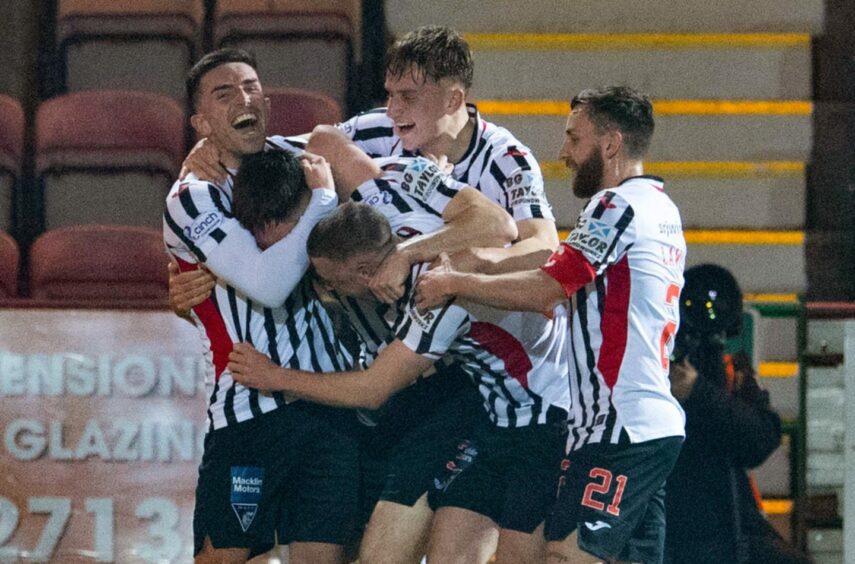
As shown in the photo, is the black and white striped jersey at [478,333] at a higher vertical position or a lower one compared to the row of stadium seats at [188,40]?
lower

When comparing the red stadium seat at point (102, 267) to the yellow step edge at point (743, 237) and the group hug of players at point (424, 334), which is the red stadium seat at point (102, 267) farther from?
the yellow step edge at point (743, 237)

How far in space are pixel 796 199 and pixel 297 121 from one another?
7.65ft

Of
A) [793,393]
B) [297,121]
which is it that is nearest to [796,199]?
[793,393]


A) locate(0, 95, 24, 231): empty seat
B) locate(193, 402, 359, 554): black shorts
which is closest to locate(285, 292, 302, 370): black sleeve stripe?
locate(193, 402, 359, 554): black shorts

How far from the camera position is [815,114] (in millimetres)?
6707

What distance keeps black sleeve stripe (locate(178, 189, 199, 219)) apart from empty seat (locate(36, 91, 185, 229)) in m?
2.53

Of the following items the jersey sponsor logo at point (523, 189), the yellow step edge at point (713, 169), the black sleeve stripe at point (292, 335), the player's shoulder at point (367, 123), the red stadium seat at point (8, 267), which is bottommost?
the black sleeve stripe at point (292, 335)

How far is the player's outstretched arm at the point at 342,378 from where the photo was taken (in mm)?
3645

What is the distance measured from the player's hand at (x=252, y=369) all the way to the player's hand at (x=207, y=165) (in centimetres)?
49

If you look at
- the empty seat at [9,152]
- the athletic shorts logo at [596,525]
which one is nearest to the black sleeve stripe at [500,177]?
the athletic shorts logo at [596,525]

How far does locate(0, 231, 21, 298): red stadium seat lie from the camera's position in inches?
225

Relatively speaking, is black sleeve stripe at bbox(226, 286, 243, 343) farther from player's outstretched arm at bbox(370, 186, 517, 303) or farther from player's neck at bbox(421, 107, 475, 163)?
player's neck at bbox(421, 107, 475, 163)

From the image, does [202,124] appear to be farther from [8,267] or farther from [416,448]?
[8,267]

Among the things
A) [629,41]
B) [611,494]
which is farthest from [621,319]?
[629,41]
